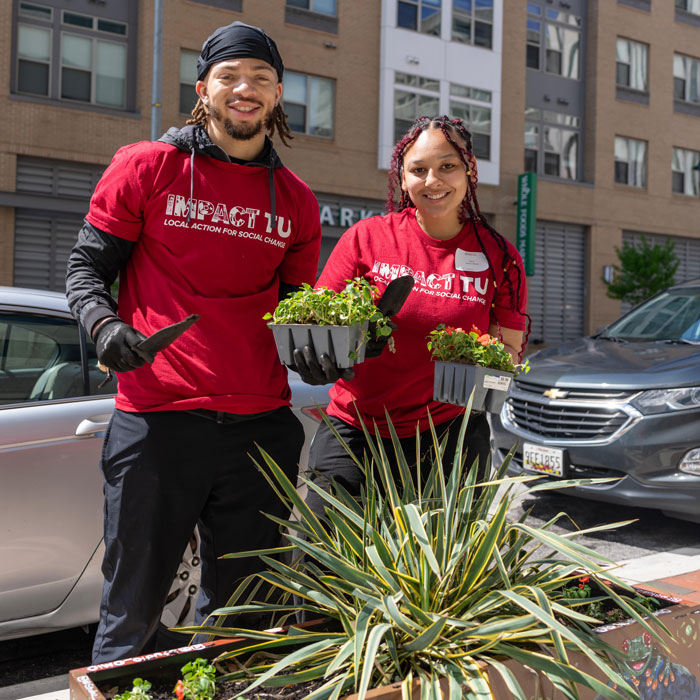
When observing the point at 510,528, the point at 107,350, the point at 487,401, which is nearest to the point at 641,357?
the point at 487,401

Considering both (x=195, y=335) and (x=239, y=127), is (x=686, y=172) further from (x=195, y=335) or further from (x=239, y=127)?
(x=195, y=335)

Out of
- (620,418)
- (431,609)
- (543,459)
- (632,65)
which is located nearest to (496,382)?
(431,609)

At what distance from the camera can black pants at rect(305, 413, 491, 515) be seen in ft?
8.46

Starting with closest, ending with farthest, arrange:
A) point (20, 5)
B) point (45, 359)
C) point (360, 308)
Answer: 1. point (360, 308)
2. point (45, 359)
3. point (20, 5)

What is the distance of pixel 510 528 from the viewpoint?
6.46ft

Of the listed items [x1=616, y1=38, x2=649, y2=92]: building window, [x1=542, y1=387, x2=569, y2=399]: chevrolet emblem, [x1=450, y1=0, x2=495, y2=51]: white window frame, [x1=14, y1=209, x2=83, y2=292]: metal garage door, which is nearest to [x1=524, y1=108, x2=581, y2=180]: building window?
[x1=616, y1=38, x2=649, y2=92]: building window

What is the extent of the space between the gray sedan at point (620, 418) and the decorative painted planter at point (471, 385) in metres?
2.71

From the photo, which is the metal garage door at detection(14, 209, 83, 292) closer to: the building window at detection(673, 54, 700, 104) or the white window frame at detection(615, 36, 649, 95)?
the white window frame at detection(615, 36, 649, 95)

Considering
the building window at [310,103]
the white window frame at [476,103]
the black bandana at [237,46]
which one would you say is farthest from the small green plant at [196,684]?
the white window frame at [476,103]

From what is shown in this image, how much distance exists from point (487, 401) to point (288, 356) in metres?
0.62

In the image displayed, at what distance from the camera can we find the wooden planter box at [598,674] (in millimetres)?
1671

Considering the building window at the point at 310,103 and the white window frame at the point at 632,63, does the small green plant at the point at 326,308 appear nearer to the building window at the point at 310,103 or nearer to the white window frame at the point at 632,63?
the building window at the point at 310,103

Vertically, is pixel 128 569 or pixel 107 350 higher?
pixel 107 350

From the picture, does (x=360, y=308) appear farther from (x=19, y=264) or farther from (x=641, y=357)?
(x=19, y=264)
